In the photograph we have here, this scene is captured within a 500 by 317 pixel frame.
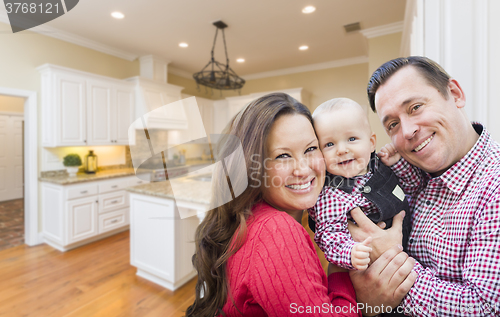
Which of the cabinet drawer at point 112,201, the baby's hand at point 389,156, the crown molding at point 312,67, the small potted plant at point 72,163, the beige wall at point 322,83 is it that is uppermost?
the crown molding at point 312,67

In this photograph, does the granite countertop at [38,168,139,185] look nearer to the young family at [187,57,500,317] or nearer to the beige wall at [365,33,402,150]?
the young family at [187,57,500,317]

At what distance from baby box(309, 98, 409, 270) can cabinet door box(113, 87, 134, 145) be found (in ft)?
14.5

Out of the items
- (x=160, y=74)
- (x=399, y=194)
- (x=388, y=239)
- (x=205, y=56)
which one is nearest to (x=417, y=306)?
(x=388, y=239)

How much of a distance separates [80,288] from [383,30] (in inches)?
200

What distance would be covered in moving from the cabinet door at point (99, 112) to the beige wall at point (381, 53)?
167 inches

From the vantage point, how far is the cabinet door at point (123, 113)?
448 cm

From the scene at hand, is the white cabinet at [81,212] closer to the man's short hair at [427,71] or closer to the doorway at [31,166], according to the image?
the doorway at [31,166]

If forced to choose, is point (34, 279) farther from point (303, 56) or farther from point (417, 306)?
point (303, 56)

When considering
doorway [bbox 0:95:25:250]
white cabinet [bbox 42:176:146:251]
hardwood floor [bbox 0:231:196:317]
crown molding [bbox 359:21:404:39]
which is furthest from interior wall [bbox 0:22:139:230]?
crown molding [bbox 359:21:404:39]

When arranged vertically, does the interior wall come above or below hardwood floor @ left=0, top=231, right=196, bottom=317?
above

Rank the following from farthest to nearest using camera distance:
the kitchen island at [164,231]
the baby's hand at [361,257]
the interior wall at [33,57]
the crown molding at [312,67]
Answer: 1. the crown molding at [312,67]
2. the interior wall at [33,57]
3. the kitchen island at [164,231]
4. the baby's hand at [361,257]

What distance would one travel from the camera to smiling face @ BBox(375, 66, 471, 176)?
73cm

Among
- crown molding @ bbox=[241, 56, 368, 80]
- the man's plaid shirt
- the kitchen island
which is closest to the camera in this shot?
the man's plaid shirt

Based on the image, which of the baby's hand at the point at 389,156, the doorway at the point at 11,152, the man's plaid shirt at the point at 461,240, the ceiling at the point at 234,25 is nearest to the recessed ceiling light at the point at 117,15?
the ceiling at the point at 234,25
